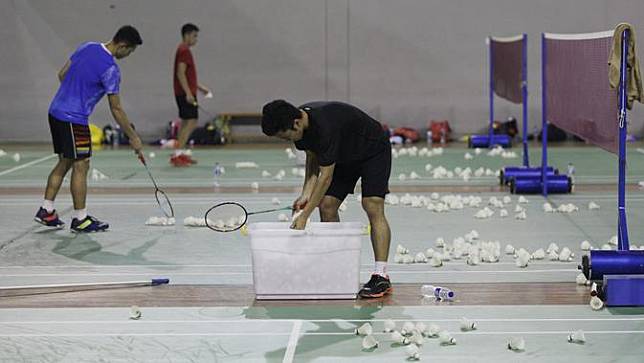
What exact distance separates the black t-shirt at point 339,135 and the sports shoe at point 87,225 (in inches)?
162

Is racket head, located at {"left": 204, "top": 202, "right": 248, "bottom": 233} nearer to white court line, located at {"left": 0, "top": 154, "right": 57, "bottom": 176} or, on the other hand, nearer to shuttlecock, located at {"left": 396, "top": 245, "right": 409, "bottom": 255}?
shuttlecock, located at {"left": 396, "top": 245, "right": 409, "bottom": 255}

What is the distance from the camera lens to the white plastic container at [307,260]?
7.75 m

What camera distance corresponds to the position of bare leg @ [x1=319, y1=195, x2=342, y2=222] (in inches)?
325

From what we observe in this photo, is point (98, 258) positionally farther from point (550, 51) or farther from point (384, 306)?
point (550, 51)

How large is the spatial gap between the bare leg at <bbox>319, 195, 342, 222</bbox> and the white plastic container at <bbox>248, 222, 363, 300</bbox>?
0.40m

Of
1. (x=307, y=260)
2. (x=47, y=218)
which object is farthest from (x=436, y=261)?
(x=47, y=218)

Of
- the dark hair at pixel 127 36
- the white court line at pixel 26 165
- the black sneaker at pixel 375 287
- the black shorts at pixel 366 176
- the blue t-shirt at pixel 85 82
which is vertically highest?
the dark hair at pixel 127 36

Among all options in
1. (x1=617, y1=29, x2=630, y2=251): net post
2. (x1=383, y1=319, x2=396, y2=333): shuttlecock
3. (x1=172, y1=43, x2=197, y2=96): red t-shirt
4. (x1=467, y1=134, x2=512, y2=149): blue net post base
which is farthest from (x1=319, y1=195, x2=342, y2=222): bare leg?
(x1=467, y1=134, x2=512, y2=149): blue net post base

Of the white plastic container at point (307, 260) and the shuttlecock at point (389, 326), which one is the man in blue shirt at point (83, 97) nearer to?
the white plastic container at point (307, 260)

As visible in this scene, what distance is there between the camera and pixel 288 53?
74.8 ft

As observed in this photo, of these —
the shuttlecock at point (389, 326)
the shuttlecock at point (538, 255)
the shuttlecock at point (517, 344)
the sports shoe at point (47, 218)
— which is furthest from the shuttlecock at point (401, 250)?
the sports shoe at point (47, 218)

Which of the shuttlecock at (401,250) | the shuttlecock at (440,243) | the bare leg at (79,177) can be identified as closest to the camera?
the shuttlecock at (401,250)

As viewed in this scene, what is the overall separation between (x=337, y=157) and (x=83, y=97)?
3.92 metres

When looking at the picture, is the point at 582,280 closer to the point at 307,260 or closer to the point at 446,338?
the point at 446,338
